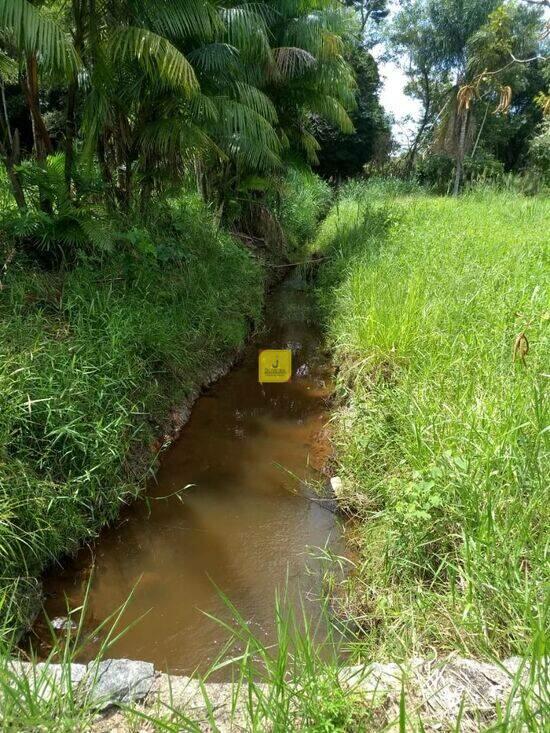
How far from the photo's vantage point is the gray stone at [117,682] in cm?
143

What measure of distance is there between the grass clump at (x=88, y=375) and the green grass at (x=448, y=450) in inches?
60.5

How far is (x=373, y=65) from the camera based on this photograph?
16984mm

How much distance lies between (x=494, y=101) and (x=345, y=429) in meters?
16.5

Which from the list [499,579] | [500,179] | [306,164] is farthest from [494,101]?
[499,579]

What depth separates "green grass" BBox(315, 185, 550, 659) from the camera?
1754 millimetres

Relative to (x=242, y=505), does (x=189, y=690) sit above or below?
above

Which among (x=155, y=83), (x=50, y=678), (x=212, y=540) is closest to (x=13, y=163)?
(x=155, y=83)

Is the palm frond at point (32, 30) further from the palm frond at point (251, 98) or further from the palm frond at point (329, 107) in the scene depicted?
the palm frond at point (329, 107)

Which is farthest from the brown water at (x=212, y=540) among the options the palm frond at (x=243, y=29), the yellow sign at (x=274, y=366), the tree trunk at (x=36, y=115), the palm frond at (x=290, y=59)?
the palm frond at (x=290, y=59)

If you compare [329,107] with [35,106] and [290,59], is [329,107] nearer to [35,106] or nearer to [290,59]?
[290,59]

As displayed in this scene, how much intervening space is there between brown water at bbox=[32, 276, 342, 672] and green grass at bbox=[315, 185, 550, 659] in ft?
1.25

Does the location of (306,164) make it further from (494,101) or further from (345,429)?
(494,101)

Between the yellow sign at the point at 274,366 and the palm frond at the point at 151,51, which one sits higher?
the palm frond at the point at 151,51

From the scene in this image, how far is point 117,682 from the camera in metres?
1.52
